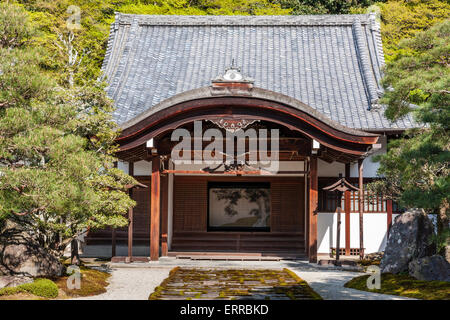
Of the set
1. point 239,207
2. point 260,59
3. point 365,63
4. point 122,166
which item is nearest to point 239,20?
point 260,59

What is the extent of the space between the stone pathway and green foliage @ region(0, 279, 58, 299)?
2.61 feet

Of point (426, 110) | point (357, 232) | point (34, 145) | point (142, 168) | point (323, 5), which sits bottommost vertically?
point (357, 232)

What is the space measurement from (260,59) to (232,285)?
11.8 m

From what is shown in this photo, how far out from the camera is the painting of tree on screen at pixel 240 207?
17266 millimetres

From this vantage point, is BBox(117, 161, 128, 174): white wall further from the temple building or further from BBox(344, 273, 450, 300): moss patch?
BBox(344, 273, 450, 300): moss patch

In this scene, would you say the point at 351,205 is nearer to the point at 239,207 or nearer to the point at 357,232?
the point at 357,232

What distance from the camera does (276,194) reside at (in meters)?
17.1

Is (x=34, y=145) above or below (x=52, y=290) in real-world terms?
above

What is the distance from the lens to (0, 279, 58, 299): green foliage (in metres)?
8.50

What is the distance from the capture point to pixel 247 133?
14.9 m

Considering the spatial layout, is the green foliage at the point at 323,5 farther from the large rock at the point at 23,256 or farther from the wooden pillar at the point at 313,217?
the large rock at the point at 23,256

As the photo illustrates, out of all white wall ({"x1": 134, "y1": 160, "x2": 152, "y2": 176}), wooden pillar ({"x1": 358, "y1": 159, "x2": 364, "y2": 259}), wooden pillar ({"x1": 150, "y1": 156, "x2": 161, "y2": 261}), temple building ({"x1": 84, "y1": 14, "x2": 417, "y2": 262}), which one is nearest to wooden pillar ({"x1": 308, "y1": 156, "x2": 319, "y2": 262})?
temple building ({"x1": 84, "y1": 14, "x2": 417, "y2": 262})
